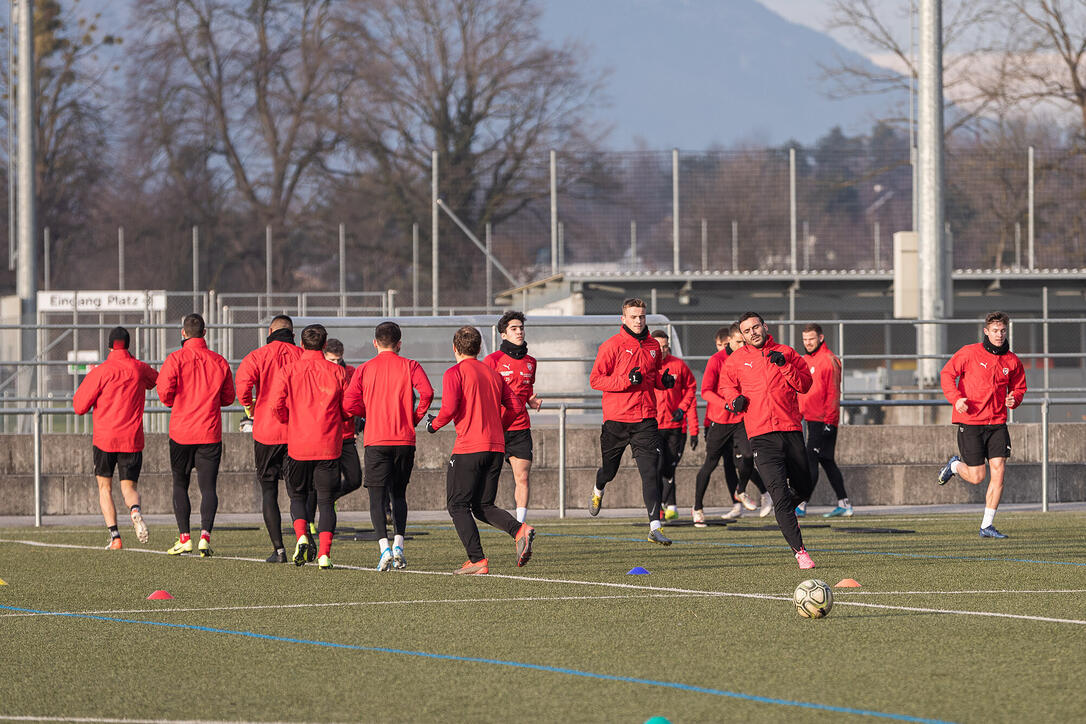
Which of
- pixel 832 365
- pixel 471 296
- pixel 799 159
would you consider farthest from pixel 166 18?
pixel 832 365

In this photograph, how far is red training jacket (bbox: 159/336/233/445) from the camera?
477 inches

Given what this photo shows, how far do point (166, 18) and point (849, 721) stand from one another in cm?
4646

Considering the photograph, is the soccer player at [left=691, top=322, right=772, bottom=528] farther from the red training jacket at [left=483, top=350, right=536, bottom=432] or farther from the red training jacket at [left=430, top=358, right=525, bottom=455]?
the red training jacket at [left=430, top=358, right=525, bottom=455]

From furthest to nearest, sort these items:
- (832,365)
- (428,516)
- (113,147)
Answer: (113,147) → (428,516) → (832,365)

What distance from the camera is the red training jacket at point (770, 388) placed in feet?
34.8

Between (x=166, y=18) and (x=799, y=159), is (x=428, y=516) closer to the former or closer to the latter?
(x=799, y=159)

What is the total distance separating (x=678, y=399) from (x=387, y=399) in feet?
14.9

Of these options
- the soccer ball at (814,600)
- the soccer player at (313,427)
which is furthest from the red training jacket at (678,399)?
the soccer ball at (814,600)

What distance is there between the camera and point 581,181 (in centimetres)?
3331

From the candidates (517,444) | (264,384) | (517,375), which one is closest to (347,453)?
(264,384)

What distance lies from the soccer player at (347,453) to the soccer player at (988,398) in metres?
4.93

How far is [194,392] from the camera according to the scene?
12172 millimetres

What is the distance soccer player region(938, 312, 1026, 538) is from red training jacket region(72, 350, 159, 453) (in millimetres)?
6693

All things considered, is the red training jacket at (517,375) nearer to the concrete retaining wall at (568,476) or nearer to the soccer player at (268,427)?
the soccer player at (268,427)
